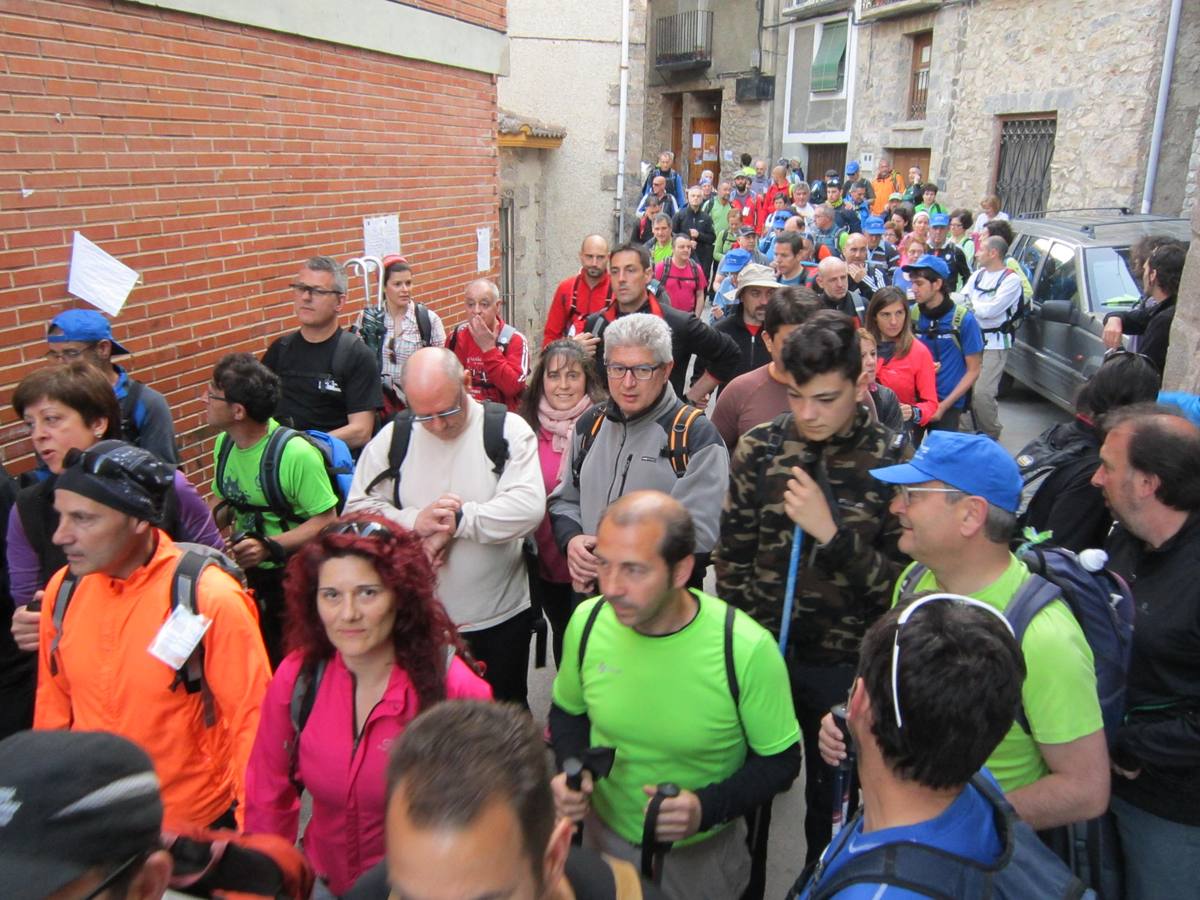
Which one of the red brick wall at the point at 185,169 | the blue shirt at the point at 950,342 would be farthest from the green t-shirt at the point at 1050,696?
the blue shirt at the point at 950,342

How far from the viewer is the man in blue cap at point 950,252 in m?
10.7

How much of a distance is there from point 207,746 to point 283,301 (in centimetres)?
389

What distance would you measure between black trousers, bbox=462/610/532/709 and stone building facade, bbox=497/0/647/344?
937 cm

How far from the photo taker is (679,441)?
341 centimetres

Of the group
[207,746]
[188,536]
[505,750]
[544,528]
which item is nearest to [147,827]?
[505,750]

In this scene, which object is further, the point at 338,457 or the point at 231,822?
Result: the point at 338,457

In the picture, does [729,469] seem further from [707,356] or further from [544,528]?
[707,356]

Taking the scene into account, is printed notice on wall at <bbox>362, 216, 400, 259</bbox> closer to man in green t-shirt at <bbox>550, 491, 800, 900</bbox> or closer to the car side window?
man in green t-shirt at <bbox>550, 491, 800, 900</bbox>

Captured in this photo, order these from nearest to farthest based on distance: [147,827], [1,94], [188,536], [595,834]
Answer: [147,827] < [595,834] < [188,536] < [1,94]

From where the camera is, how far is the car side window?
897 centimetres

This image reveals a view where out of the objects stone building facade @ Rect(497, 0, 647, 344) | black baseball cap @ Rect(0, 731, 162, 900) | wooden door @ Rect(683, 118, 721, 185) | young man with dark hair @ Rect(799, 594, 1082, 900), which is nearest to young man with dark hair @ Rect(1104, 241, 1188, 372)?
young man with dark hair @ Rect(799, 594, 1082, 900)

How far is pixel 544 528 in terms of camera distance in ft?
12.7

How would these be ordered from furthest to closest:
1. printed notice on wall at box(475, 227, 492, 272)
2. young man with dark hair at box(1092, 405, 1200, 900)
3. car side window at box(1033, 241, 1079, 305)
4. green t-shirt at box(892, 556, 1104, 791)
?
car side window at box(1033, 241, 1079, 305)
printed notice on wall at box(475, 227, 492, 272)
young man with dark hair at box(1092, 405, 1200, 900)
green t-shirt at box(892, 556, 1104, 791)

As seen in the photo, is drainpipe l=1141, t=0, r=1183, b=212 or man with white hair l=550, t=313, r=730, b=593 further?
drainpipe l=1141, t=0, r=1183, b=212
